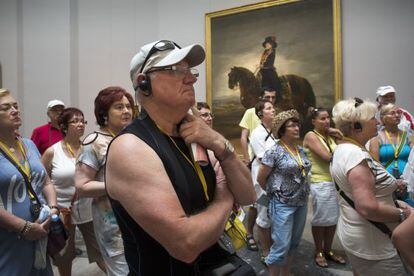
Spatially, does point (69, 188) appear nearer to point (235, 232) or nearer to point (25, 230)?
point (25, 230)

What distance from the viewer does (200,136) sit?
122cm

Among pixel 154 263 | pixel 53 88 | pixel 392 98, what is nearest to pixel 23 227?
pixel 154 263

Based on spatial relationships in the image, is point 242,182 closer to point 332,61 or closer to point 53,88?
point 332,61

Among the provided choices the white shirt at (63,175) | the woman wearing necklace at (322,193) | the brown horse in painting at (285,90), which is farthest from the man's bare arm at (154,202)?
the brown horse in painting at (285,90)

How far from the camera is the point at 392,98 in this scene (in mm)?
4602

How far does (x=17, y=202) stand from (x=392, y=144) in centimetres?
381

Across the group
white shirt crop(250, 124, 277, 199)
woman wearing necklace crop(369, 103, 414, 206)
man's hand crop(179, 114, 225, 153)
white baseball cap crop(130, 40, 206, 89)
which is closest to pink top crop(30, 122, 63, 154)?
white shirt crop(250, 124, 277, 199)

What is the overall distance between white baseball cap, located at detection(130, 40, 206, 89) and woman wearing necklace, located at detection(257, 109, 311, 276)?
2024 millimetres

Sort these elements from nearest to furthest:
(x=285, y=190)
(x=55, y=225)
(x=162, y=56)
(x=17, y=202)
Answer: (x=162, y=56) → (x=17, y=202) → (x=55, y=225) → (x=285, y=190)

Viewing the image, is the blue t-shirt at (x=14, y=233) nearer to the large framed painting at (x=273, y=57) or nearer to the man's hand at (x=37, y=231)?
the man's hand at (x=37, y=231)

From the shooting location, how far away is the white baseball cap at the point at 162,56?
121cm

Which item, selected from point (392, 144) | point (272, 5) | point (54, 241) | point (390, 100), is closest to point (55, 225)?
point (54, 241)

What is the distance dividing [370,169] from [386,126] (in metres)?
2.25

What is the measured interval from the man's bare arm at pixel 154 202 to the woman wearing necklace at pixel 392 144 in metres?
3.33
